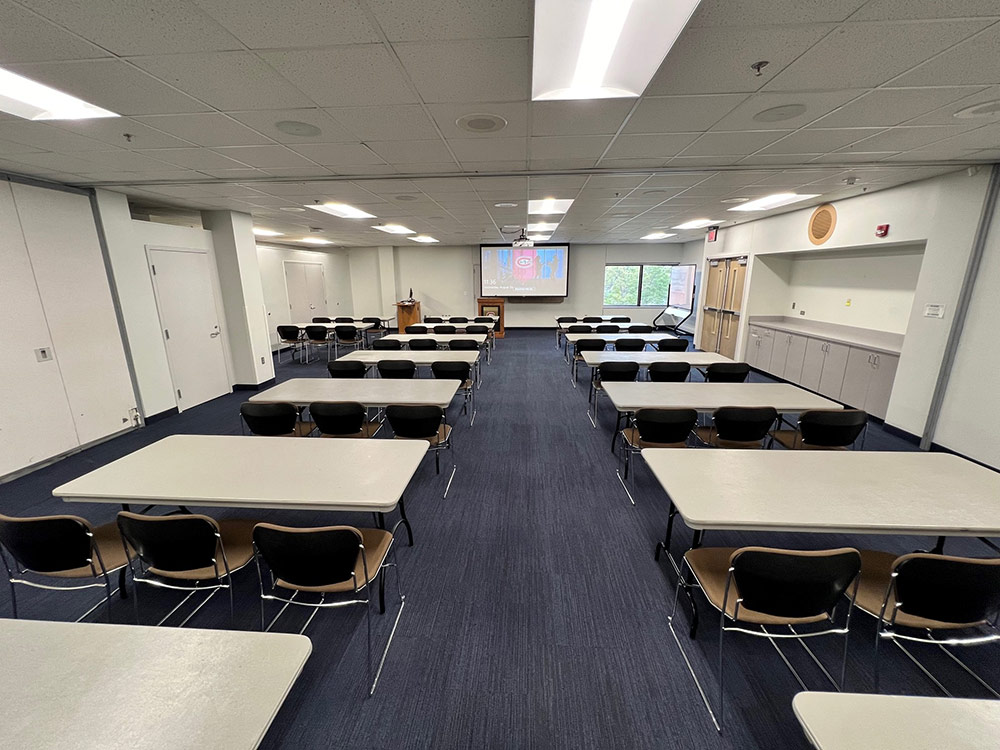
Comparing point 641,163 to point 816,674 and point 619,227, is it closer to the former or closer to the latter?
point 816,674

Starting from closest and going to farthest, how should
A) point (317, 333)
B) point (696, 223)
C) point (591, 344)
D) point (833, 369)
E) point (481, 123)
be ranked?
1. point (481, 123)
2. point (833, 369)
3. point (591, 344)
4. point (696, 223)
5. point (317, 333)

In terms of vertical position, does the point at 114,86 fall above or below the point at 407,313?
above

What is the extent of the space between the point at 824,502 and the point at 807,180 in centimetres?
431

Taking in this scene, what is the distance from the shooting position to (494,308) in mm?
11828

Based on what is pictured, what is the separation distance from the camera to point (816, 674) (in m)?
1.85

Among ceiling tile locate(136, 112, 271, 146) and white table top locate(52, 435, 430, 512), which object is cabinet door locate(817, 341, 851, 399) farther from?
ceiling tile locate(136, 112, 271, 146)

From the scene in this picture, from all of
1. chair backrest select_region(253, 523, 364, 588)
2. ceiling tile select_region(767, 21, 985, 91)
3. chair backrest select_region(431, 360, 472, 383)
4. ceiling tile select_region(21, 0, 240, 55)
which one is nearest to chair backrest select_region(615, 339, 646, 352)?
chair backrest select_region(431, 360, 472, 383)

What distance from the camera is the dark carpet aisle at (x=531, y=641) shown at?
5.44 feet

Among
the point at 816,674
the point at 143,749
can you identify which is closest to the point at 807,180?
the point at 816,674

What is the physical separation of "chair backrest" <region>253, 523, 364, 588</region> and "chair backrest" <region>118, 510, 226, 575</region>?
0.27 m

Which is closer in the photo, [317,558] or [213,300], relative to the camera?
[317,558]

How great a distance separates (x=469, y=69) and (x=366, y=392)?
2656 millimetres

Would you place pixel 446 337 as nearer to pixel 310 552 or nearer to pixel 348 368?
pixel 348 368

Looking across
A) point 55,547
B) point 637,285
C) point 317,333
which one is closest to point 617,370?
point 55,547
